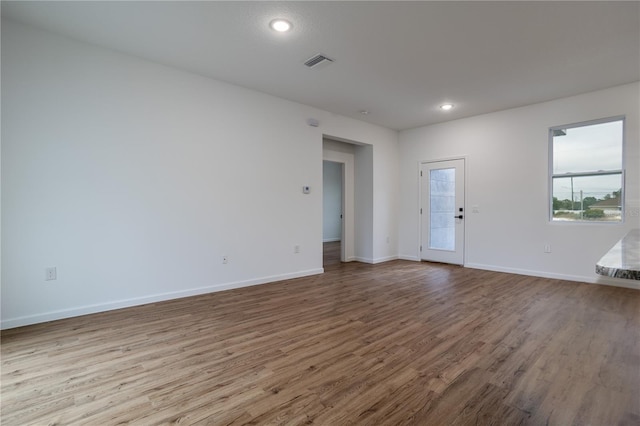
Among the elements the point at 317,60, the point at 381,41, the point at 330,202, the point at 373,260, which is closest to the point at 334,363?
the point at 381,41

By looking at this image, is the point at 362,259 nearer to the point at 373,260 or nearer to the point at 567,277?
the point at 373,260

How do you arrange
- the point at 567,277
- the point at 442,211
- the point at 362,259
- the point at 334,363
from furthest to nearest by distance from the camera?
the point at 362,259
the point at 442,211
the point at 567,277
the point at 334,363

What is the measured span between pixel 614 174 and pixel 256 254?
5431 mm

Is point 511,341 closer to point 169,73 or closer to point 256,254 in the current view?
point 256,254

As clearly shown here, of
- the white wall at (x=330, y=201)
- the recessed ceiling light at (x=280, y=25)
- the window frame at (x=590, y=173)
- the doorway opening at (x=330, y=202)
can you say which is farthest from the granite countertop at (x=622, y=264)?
the white wall at (x=330, y=201)

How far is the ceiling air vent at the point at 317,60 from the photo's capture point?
344 cm

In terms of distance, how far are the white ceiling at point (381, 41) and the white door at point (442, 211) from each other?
73.4 inches

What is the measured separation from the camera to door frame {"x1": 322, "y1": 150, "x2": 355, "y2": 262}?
21.5ft

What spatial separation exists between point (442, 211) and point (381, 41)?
4.04 meters

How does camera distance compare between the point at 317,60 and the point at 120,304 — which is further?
the point at 317,60

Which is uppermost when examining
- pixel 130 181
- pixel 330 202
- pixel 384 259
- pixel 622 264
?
pixel 130 181

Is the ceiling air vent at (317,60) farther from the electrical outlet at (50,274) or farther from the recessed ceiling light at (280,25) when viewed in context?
the electrical outlet at (50,274)

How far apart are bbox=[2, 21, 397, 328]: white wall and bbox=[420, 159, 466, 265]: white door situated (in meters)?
2.98

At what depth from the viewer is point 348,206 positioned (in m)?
6.61
